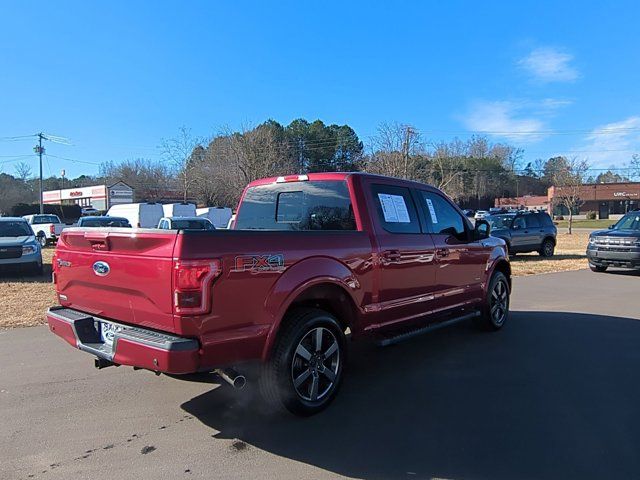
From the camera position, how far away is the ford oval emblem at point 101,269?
3854 millimetres

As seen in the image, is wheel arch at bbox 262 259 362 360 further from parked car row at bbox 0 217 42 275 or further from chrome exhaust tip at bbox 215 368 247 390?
parked car row at bbox 0 217 42 275

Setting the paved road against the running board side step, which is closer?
the paved road

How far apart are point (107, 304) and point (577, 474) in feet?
11.9


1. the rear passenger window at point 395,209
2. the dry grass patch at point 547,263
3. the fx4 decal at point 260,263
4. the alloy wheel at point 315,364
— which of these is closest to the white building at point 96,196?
the dry grass patch at point 547,263

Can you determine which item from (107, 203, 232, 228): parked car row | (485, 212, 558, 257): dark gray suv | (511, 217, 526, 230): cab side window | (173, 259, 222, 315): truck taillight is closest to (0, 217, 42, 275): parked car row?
(173, 259, 222, 315): truck taillight

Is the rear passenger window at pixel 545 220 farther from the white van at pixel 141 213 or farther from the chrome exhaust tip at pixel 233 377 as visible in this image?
the white van at pixel 141 213

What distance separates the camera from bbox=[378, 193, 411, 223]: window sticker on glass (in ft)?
16.6

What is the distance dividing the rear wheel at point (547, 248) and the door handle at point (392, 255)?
54.1 feet

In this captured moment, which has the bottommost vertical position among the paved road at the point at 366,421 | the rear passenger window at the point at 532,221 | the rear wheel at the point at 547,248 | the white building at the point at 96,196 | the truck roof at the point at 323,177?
the paved road at the point at 366,421

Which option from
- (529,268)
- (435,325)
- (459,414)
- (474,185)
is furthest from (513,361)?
(474,185)

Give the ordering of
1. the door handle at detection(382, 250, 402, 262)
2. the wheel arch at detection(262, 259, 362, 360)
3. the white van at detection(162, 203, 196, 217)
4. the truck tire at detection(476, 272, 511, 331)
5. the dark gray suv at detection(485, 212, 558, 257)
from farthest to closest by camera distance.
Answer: the white van at detection(162, 203, 196, 217), the dark gray suv at detection(485, 212, 558, 257), the truck tire at detection(476, 272, 511, 331), the door handle at detection(382, 250, 402, 262), the wheel arch at detection(262, 259, 362, 360)

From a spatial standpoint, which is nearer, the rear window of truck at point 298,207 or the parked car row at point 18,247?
the rear window of truck at point 298,207

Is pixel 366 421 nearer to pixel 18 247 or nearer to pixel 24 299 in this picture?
pixel 24 299

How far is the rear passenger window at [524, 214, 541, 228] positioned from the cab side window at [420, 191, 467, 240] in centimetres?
1454
